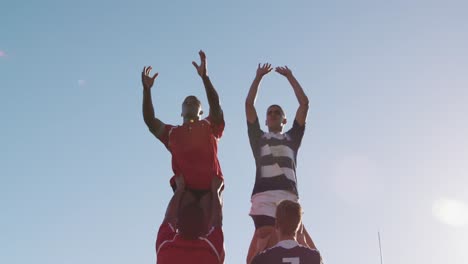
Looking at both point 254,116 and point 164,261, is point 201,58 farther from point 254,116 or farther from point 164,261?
point 164,261

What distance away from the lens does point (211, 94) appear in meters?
7.39

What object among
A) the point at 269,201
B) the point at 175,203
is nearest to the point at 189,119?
the point at 175,203

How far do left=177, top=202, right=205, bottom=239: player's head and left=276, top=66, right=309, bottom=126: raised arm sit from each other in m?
2.42

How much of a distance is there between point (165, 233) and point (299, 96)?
303 centimetres

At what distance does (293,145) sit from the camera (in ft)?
26.7

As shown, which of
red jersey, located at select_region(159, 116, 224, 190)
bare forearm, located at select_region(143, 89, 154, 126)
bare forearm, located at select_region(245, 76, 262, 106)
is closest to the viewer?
red jersey, located at select_region(159, 116, 224, 190)

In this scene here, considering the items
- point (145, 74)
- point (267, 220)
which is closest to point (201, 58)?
point (145, 74)

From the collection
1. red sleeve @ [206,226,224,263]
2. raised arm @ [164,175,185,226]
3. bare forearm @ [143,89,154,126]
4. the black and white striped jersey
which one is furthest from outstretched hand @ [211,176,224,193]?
bare forearm @ [143,89,154,126]

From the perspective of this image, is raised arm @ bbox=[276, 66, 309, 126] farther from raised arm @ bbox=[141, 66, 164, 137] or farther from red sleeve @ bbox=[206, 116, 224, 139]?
raised arm @ bbox=[141, 66, 164, 137]

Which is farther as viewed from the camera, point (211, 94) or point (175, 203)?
point (211, 94)

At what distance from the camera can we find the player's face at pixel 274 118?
8352mm

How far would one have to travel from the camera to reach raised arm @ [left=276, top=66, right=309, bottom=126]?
8508mm

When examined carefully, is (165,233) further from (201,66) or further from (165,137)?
(201,66)

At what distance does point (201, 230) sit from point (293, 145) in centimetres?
206
